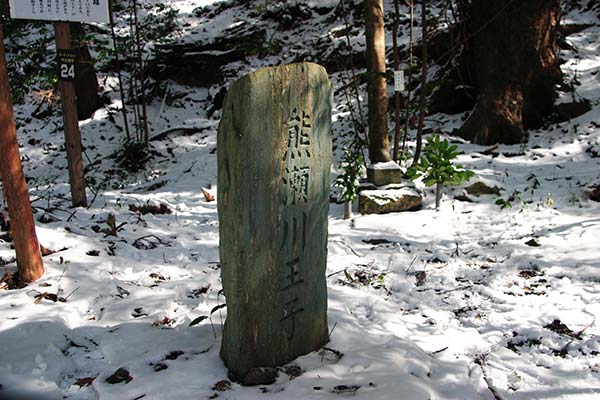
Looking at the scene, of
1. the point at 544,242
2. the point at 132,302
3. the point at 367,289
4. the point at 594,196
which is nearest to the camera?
the point at 132,302

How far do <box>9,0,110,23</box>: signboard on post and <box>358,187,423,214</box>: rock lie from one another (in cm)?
391

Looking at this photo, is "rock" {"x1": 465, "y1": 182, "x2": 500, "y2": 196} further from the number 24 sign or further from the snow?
the number 24 sign

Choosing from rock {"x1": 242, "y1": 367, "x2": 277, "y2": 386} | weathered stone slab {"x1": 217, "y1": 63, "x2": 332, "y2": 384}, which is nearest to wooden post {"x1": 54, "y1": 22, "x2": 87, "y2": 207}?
weathered stone slab {"x1": 217, "y1": 63, "x2": 332, "y2": 384}

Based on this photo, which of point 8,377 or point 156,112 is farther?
point 156,112

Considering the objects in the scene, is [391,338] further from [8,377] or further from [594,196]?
[594,196]

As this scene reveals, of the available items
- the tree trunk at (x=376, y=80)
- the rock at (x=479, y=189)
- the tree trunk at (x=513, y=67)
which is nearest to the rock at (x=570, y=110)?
the tree trunk at (x=513, y=67)

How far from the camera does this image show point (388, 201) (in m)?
5.48

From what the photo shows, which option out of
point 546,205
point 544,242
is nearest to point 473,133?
point 546,205

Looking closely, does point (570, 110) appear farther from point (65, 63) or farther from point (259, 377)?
point (65, 63)

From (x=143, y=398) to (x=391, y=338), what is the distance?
57.9 inches

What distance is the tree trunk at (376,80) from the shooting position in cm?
553

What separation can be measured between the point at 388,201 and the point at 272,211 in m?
3.62

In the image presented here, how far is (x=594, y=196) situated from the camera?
4992 millimetres

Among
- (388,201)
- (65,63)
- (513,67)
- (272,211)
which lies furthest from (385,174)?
(65,63)
